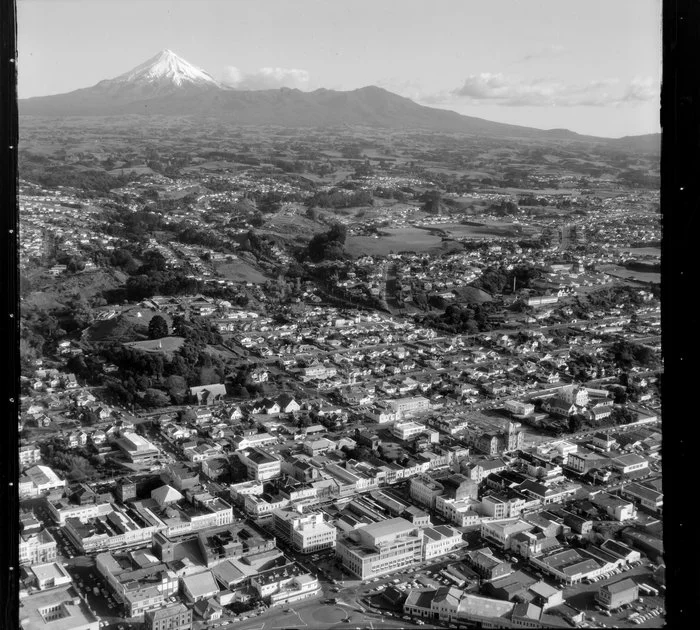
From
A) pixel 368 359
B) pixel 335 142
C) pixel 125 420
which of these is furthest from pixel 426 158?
pixel 125 420

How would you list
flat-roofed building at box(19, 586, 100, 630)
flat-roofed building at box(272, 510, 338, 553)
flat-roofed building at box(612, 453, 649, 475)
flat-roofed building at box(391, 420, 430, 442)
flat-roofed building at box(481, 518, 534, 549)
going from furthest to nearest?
flat-roofed building at box(391, 420, 430, 442)
flat-roofed building at box(612, 453, 649, 475)
flat-roofed building at box(481, 518, 534, 549)
flat-roofed building at box(272, 510, 338, 553)
flat-roofed building at box(19, 586, 100, 630)

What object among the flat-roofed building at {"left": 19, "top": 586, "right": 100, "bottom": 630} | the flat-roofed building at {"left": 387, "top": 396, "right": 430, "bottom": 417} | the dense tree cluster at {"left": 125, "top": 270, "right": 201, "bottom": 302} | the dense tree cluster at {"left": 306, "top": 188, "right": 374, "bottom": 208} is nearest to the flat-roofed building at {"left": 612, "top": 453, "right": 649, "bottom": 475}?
the flat-roofed building at {"left": 387, "top": 396, "right": 430, "bottom": 417}

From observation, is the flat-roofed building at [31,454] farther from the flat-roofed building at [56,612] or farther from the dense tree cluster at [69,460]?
the flat-roofed building at [56,612]

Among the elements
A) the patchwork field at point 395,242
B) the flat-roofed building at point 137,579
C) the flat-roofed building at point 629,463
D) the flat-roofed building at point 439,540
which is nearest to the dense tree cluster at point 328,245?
the patchwork field at point 395,242

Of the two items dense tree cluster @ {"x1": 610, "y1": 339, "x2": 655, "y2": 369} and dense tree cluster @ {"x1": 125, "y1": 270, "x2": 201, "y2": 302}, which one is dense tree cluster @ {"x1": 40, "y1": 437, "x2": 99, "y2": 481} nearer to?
dense tree cluster @ {"x1": 125, "y1": 270, "x2": 201, "y2": 302}

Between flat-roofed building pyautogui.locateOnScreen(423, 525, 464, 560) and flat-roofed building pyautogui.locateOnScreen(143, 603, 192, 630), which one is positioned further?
flat-roofed building pyautogui.locateOnScreen(423, 525, 464, 560)

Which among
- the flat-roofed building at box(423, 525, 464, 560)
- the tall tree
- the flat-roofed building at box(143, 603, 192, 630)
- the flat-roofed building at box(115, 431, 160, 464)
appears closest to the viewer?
the flat-roofed building at box(143, 603, 192, 630)

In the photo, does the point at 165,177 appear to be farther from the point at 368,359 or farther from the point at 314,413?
the point at 314,413

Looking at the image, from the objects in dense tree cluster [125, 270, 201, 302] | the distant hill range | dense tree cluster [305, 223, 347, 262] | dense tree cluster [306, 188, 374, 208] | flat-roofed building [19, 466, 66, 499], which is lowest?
flat-roofed building [19, 466, 66, 499]
